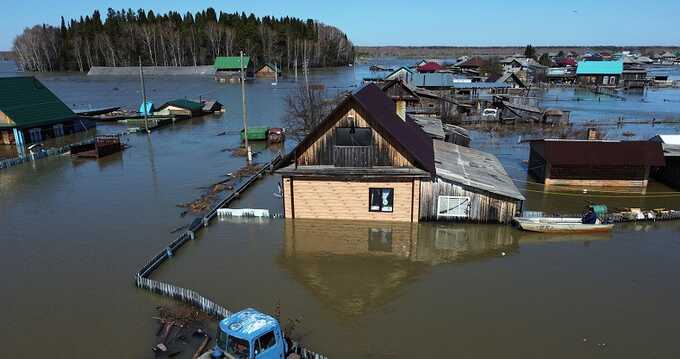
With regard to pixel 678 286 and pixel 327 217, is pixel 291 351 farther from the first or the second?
pixel 678 286

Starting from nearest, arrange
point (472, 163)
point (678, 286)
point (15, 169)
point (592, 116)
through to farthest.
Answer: point (678, 286), point (472, 163), point (15, 169), point (592, 116)

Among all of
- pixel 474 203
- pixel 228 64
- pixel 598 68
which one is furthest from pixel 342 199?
pixel 228 64

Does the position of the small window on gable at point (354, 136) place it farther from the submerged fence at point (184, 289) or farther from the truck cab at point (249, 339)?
the truck cab at point (249, 339)

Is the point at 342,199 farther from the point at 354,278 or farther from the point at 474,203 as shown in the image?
the point at 474,203

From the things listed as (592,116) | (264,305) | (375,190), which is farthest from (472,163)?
(592,116)

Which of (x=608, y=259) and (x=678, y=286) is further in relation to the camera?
(x=608, y=259)

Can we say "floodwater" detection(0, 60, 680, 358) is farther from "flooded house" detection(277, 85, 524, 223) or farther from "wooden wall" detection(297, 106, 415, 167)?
"wooden wall" detection(297, 106, 415, 167)
